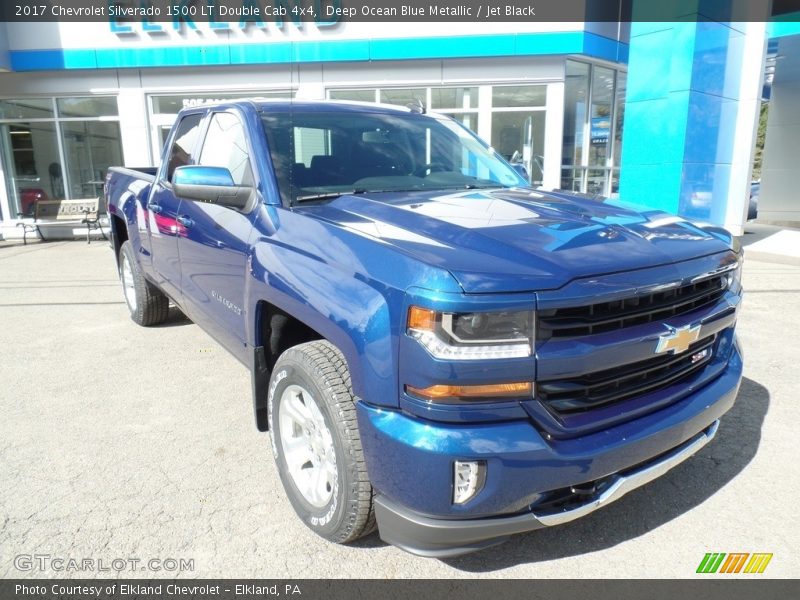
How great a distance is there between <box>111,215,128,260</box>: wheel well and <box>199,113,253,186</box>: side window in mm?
2464

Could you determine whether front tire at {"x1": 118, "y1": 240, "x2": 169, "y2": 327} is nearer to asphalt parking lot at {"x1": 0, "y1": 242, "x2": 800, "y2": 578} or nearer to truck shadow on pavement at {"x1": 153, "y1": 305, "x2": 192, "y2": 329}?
truck shadow on pavement at {"x1": 153, "y1": 305, "x2": 192, "y2": 329}

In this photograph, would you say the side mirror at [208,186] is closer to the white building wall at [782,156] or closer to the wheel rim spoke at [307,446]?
the wheel rim spoke at [307,446]

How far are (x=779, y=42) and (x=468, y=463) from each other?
16.1 metres

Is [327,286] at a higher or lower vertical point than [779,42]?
lower

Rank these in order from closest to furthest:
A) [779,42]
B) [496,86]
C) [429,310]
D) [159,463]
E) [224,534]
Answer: [429,310] < [224,534] < [159,463] < [496,86] < [779,42]

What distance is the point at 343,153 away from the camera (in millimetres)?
3170

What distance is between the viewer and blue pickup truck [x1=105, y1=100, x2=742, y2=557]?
71.9 inches

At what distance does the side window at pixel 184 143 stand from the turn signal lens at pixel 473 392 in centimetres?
283

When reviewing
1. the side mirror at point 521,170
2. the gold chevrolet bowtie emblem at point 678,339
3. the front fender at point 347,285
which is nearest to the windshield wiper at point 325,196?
the front fender at point 347,285

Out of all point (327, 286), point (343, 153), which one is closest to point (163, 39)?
point (343, 153)

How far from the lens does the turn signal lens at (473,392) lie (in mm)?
1821

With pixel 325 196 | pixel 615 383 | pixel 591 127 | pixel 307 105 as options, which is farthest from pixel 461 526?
pixel 591 127

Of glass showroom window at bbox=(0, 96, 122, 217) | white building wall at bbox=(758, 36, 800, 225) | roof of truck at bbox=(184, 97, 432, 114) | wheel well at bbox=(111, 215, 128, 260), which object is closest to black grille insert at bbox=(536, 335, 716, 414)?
roof of truck at bbox=(184, 97, 432, 114)
